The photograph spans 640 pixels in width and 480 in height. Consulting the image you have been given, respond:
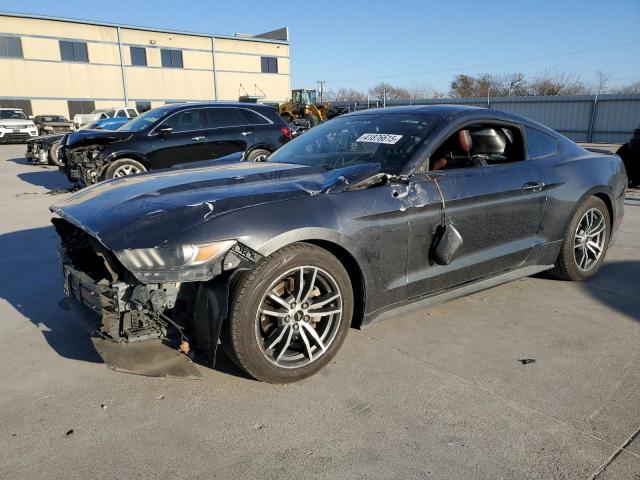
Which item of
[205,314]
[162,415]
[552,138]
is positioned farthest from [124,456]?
[552,138]

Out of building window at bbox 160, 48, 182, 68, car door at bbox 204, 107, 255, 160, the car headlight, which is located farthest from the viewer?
building window at bbox 160, 48, 182, 68

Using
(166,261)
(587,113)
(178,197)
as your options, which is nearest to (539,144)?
(178,197)

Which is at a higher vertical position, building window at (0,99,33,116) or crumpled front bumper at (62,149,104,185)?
building window at (0,99,33,116)

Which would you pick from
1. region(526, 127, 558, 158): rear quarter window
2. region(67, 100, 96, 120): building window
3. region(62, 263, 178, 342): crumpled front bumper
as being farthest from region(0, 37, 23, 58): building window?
region(526, 127, 558, 158): rear quarter window

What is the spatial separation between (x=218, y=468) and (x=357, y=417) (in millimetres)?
744

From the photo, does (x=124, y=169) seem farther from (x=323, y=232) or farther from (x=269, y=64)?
(x=269, y=64)

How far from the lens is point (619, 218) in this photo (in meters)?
4.82

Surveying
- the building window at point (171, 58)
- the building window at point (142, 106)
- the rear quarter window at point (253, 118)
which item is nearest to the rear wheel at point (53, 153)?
the rear quarter window at point (253, 118)

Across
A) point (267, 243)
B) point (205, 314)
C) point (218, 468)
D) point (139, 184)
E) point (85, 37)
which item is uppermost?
point (85, 37)

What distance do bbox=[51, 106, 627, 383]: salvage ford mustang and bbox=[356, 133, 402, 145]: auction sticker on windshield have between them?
0.03 meters

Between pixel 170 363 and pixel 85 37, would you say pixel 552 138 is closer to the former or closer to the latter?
pixel 170 363

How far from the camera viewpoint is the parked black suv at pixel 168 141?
8820 millimetres

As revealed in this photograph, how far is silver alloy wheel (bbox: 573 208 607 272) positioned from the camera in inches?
175

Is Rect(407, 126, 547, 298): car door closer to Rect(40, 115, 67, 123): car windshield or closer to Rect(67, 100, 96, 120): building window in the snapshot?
Rect(40, 115, 67, 123): car windshield
